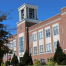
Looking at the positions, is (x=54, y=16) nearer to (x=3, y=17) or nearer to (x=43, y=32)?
(x=43, y=32)

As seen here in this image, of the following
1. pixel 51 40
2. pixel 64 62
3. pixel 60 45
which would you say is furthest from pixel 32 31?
pixel 64 62

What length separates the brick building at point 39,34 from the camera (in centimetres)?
3080

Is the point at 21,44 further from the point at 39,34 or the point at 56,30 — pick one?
the point at 56,30

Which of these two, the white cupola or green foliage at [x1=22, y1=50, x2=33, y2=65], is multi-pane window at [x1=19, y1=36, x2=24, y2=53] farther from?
the white cupola

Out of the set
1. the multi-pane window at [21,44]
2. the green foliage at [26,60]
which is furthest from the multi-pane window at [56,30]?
the multi-pane window at [21,44]

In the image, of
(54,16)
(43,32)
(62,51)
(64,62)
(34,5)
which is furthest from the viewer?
Answer: (34,5)

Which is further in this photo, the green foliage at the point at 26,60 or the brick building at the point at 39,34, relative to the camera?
the green foliage at the point at 26,60

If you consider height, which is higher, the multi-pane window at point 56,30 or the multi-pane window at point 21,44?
the multi-pane window at point 56,30

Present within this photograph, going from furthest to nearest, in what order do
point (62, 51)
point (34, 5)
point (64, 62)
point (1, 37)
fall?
point (34, 5)
point (62, 51)
point (64, 62)
point (1, 37)

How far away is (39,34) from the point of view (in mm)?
38000

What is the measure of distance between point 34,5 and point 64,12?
19.4 m

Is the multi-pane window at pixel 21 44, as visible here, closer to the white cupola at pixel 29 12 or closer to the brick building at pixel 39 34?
the brick building at pixel 39 34

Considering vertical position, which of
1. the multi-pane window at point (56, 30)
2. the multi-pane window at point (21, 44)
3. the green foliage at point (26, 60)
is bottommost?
the green foliage at point (26, 60)

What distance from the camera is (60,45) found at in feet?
98.9
